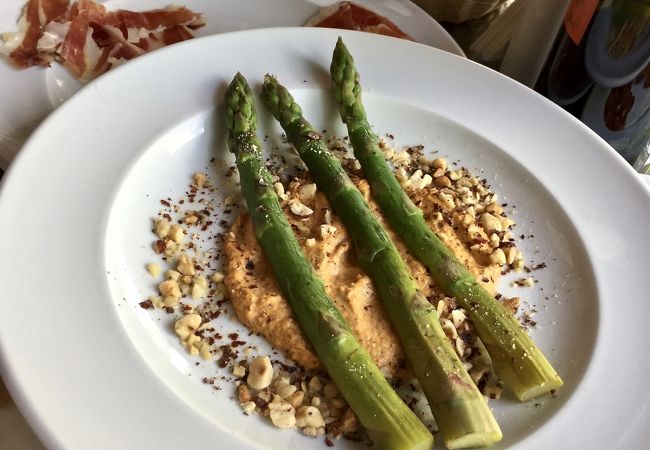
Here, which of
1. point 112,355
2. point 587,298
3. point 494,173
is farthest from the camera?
point 494,173

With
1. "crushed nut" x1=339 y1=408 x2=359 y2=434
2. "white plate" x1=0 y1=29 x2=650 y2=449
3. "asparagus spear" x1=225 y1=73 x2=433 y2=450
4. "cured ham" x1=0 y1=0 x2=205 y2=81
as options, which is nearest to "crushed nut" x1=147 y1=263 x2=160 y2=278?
"white plate" x1=0 y1=29 x2=650 y2=449

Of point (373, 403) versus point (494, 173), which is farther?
point (494, 173)

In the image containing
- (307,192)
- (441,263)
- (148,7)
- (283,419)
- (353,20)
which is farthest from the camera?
(353,20)

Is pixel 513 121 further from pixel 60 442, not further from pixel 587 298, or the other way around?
pixel 60 442

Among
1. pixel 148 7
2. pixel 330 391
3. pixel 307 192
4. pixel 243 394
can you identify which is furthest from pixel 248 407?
pixel 148 7

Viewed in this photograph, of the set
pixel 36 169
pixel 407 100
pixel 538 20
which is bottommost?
pixel 36 169

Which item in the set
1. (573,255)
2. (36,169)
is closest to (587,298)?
(573,255)

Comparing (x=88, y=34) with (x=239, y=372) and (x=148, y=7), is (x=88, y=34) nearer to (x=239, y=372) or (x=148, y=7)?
(x=148, y=7)
